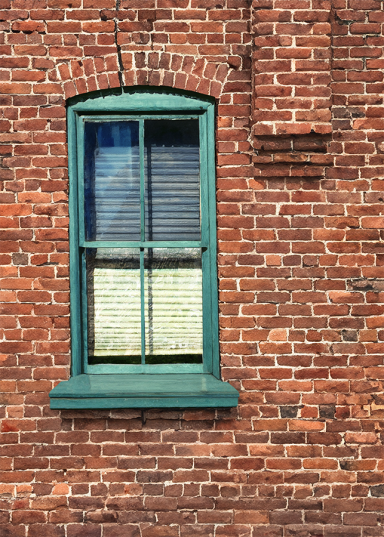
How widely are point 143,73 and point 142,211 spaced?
0.91 meters

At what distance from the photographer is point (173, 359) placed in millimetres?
3250

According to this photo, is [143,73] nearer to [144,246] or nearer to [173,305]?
[144,246]

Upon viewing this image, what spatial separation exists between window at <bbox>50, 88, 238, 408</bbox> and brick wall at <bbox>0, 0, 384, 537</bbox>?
0.44 ft

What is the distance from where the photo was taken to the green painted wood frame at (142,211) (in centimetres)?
312

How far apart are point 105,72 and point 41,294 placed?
1.54 meters

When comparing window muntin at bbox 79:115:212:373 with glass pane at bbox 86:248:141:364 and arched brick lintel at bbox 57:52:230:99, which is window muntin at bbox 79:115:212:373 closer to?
glass pane at bbox 86:248:141:364

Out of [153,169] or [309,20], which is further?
[153,169]

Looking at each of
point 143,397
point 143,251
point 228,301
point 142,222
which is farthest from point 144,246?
point 143,397

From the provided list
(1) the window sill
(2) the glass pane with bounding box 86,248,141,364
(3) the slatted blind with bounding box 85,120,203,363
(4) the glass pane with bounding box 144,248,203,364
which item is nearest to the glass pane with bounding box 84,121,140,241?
(3) the slatted blind with bounding box 85,120,203,363

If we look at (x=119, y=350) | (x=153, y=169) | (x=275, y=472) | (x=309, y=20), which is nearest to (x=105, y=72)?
(x=153, y=169)

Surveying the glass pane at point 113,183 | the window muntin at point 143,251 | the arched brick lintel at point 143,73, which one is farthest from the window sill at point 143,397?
the arched brick lintel at point 143,73

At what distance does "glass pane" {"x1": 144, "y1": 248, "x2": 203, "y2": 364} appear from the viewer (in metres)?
3.25

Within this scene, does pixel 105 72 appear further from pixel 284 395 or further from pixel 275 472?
pixel 275 472

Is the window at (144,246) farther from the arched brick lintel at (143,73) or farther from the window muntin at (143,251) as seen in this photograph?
the arched brick lintel at (143,73)
